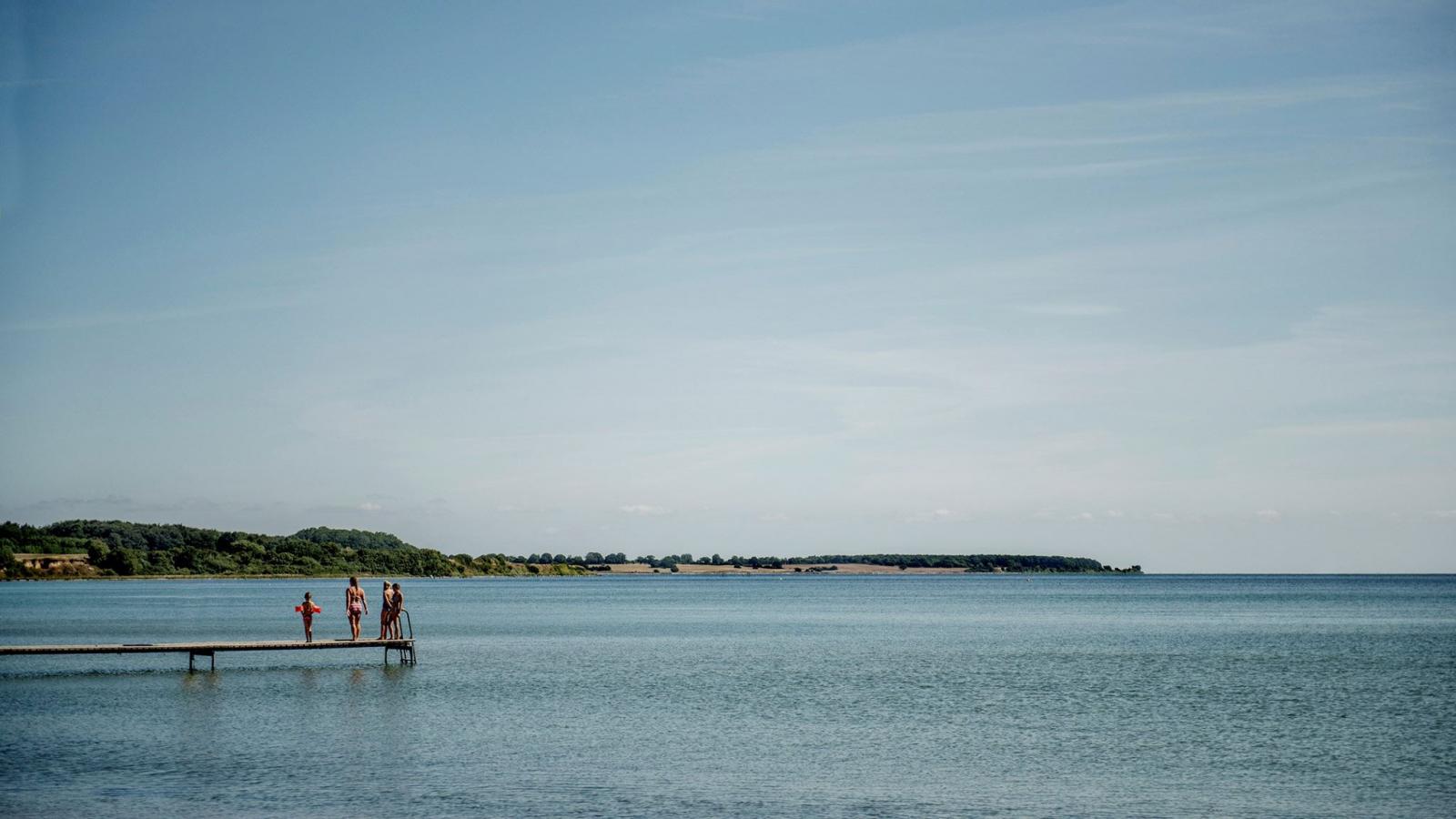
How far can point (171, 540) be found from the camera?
199750 mm

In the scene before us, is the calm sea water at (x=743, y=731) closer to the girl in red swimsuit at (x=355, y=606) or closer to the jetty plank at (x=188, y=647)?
the jetty plank at (x=188, y=647)

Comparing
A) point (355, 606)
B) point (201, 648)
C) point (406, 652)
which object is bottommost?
point (406, 652)

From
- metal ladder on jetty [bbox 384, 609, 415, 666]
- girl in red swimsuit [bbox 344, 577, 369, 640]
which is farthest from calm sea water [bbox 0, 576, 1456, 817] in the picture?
girl in red swimsuit [bbox 344, 577, 369, 640]

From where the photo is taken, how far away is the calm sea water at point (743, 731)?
19.8 m

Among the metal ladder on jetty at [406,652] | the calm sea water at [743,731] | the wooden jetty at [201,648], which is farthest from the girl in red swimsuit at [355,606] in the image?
the calm sea water at [743,731]

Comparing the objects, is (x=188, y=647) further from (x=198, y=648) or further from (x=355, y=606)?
(x=355, y=606)

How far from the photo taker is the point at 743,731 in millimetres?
27156

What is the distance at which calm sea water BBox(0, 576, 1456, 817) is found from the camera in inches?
781

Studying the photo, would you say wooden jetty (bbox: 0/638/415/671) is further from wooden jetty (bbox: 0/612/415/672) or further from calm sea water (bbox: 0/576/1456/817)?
calm sea water (bbox: 0/576/1456/817)

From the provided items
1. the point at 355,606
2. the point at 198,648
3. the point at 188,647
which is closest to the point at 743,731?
the point at 355,606

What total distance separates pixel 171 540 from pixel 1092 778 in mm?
200371

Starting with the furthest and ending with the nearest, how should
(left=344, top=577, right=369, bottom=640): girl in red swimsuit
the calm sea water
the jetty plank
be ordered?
(left=344, top=577, right=369, bottom=640): girl in red swimsuit → the jetty plank → the calm sea water

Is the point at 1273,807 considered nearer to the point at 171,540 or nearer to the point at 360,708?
the point at 360,708

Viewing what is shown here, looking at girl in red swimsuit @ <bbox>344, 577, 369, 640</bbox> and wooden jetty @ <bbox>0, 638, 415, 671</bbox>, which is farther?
girl in red swimsuit @ <bbox>344, 577, 369, 640</bbox>
